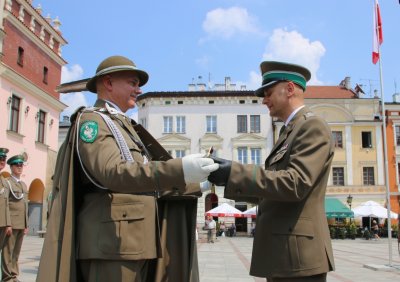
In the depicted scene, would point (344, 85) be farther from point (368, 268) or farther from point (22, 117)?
point (368, 268)

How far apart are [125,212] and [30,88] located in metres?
24.7

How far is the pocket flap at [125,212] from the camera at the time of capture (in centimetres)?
256

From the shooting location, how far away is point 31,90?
83.7 ft

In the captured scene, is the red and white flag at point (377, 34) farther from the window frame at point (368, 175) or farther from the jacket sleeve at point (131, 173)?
the window frame at point (368, 175)

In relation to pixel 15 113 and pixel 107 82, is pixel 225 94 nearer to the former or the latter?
pixel 15 113

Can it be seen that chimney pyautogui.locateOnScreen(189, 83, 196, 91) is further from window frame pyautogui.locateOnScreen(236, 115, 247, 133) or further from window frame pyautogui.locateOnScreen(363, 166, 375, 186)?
window frame pyautogui.locateOnScreen(363, 166, 375, 186)

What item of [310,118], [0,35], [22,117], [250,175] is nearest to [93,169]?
[250,175]

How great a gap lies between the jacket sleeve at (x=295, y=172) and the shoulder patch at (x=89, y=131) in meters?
0.85

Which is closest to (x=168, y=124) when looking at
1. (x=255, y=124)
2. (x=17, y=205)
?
(x=255, y=124)

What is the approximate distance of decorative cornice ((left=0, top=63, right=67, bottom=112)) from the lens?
2271 centimetres

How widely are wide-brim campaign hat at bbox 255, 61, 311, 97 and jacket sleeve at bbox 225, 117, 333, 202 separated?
399 mm

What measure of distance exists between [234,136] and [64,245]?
136 ft

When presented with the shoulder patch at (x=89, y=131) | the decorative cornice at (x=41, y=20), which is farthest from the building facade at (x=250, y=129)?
the shoulder patch at (x=89, y=131)

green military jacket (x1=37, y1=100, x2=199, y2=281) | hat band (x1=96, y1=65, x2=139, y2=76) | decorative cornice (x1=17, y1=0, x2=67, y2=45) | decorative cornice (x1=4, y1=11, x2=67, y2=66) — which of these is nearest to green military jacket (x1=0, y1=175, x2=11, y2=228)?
green military jacket (x1=37, y1=100, x2=199, y2=281)
